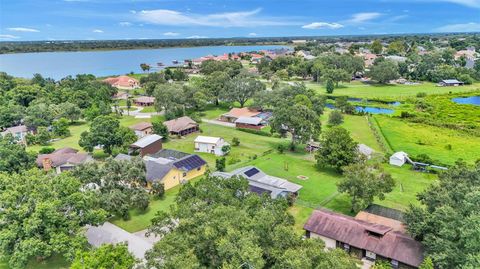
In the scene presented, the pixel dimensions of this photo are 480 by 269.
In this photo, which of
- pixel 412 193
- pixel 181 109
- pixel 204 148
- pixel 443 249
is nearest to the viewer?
pixel 443 249

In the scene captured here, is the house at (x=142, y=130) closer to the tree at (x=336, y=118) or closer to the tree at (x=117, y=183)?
the tree at (x=117, y=183)

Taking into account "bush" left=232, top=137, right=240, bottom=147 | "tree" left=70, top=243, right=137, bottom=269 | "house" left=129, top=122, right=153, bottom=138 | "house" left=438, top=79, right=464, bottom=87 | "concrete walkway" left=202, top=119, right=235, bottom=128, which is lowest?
"bush" left=232, top=137, right=240, bottom=147

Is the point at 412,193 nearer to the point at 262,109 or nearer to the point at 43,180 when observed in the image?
the point at 43,180

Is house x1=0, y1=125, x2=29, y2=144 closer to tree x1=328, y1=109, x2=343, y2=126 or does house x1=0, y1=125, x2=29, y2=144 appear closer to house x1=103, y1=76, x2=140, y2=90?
house x1=103, y1=76, x2=140, y2=90

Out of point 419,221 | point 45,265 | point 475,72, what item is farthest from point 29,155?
point 475,72

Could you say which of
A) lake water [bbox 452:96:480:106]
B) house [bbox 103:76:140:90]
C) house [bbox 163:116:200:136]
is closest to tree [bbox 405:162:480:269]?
house [bbox 163:116:200:136]

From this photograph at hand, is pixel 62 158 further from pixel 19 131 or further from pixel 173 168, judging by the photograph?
pixel 19 131
